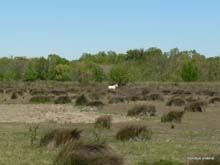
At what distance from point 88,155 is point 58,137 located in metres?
5.23

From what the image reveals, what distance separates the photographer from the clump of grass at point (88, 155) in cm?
1139

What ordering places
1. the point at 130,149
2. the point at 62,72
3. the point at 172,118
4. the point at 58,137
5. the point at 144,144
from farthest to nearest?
the point at 62,72 < the point at 172,118 < the point at 144,144 < the point at 58,137 < the point at 130,149

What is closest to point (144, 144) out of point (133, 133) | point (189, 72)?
point (133, 133)

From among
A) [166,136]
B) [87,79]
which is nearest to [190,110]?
[166,136]

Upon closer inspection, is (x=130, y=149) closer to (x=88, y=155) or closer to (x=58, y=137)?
(x=58, y=137)

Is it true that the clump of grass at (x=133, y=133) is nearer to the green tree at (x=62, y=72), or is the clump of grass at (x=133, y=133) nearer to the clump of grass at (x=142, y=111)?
the clump of grass at (x=142, y=111)

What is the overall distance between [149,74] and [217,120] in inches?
4754

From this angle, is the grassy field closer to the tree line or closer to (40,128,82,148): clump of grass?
(40,128,82,148): clump of grass

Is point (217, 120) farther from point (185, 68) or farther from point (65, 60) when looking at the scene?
point (65, 60)

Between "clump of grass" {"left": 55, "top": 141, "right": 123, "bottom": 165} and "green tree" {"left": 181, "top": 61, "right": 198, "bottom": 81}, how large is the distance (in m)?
115

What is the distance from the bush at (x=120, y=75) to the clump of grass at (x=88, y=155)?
107 metres

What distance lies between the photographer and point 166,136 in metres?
20.1

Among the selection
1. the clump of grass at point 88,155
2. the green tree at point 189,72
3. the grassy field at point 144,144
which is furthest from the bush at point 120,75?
the clump of grass at point 88,155

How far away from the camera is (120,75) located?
121 meters
